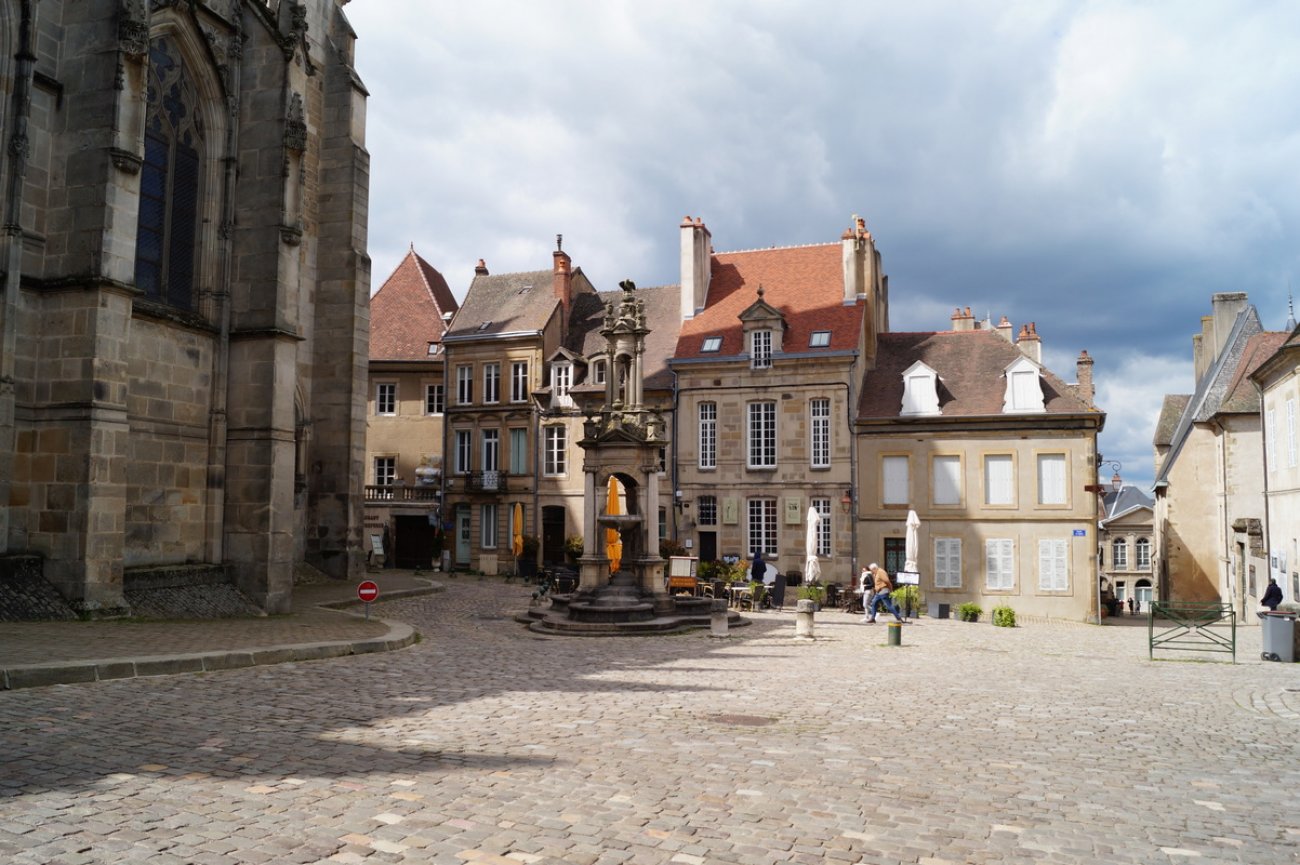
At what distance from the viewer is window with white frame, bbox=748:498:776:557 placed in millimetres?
32125

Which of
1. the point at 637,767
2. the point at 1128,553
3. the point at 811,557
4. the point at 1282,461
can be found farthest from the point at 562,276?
the point at 1128,553

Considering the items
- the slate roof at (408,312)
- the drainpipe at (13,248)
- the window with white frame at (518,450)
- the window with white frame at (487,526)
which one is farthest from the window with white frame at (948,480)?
the drainpipe at (13,248)

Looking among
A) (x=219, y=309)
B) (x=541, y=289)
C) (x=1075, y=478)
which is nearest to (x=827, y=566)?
(x=1075, y=478)

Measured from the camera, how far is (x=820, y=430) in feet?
105

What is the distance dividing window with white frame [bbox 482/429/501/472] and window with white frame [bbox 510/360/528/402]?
4.93ft

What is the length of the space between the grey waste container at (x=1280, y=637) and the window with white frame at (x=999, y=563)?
48.9ft

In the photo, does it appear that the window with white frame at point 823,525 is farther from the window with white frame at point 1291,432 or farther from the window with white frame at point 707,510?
the window with white frame at point 1291,432

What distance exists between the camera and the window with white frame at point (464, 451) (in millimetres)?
37406

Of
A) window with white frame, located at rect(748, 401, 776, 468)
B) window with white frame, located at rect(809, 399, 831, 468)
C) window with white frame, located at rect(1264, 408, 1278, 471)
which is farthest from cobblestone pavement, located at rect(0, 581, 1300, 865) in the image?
window with white frame, located at rect(748, 401, 776, 468)

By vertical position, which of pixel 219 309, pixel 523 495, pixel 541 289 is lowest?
pixel 523 495

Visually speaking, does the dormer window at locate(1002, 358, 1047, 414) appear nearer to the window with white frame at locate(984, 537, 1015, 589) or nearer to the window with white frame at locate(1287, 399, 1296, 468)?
the window with white frame at locate(984, 537, 1015, 589)

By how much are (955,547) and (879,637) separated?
13.8 meters

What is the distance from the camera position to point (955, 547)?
30.7 meters

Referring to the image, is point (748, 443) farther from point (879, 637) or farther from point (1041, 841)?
point (1041, 841)
